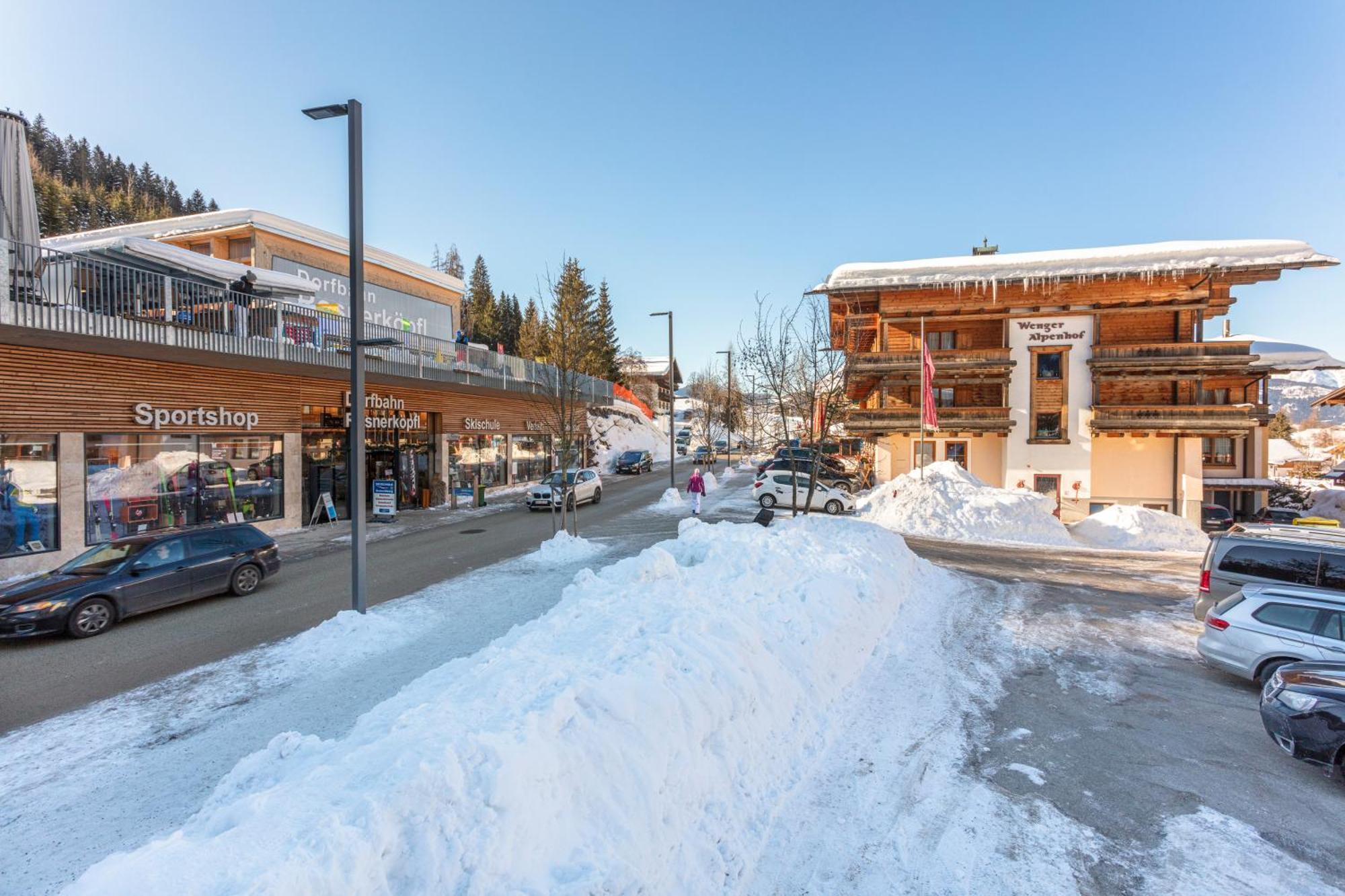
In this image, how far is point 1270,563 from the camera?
9188 millimetres

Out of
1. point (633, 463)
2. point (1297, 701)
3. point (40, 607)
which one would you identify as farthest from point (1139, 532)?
point (633, 463)

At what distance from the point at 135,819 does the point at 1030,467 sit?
30.1 metres

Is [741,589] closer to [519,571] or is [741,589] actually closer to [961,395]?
[519,571]

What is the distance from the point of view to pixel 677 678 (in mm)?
5094

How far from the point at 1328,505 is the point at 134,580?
133 feet

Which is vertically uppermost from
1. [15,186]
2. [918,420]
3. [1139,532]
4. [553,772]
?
[15,186]

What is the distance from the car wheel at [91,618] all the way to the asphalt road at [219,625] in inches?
6.2

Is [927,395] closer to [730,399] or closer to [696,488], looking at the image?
[696,488]

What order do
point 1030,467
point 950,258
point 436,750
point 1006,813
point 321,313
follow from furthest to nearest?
point 950,258
point 1030,467
point 321,313
point 1006,813
point 436,750

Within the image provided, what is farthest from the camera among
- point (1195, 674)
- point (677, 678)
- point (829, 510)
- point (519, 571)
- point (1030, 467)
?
point (1030, 467)

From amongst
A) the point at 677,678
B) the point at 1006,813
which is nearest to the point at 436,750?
the point at 677,678

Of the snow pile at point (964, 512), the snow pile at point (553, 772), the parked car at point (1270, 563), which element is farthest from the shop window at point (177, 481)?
the parked car at point (1270, 563)

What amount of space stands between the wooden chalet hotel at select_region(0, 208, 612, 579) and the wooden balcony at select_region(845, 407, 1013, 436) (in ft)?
48.2

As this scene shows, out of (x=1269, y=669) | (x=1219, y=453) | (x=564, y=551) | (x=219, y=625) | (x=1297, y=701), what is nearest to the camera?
(x=1297, y=701)
